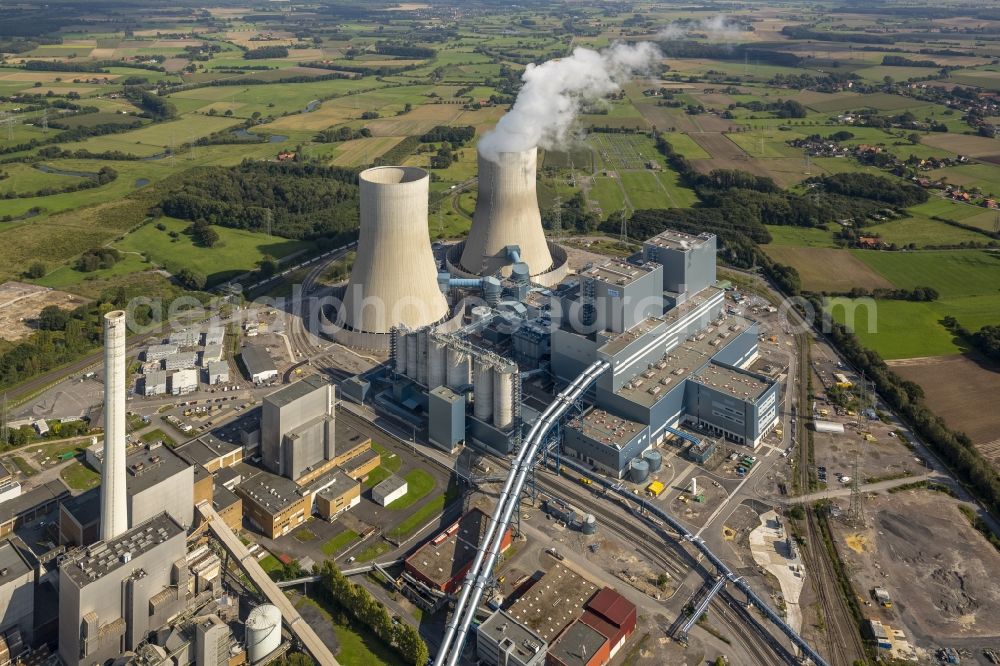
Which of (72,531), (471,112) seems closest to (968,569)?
(72,531)

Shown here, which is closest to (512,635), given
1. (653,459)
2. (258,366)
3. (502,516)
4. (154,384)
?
(502,516)

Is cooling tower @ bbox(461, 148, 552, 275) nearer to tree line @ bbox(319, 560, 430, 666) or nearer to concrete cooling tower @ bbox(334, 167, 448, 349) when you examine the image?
concrete cooling tower @ bbox(334, 167, 448, 349)

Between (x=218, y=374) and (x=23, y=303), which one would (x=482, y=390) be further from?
(x=23, y=303)

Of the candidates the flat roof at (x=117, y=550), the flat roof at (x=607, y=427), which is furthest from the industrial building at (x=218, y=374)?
the flat roof at (x=607, y=427)

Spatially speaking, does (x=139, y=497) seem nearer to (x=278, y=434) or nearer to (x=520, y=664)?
(x=278, y=434)

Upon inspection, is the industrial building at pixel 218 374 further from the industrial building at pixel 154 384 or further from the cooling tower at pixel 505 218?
the cooling tower at pixel 505 218
